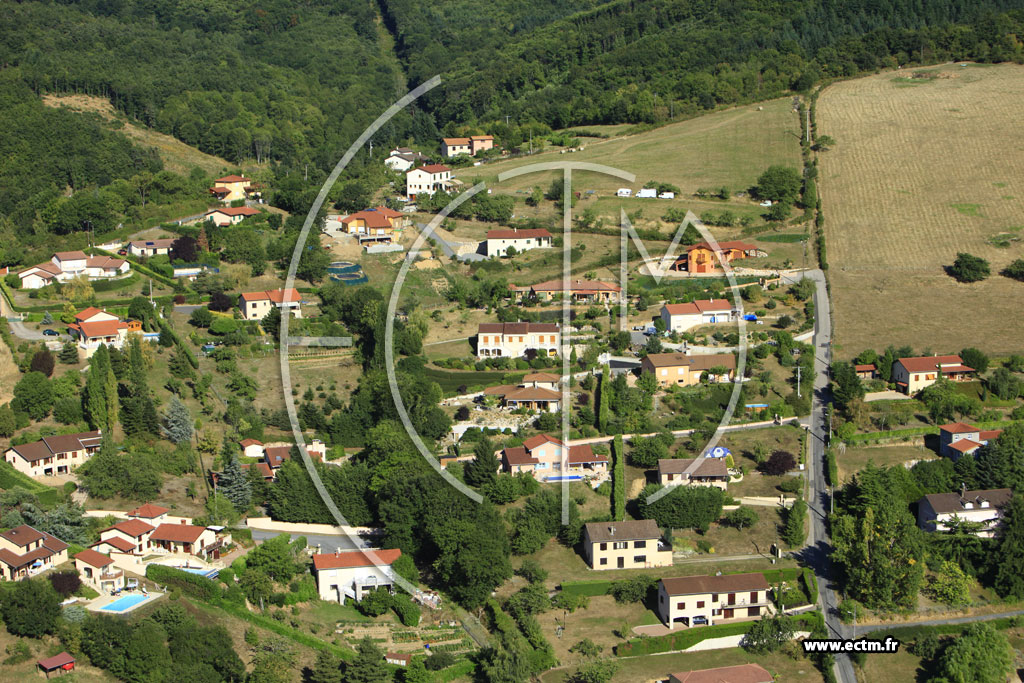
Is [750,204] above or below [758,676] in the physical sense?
above

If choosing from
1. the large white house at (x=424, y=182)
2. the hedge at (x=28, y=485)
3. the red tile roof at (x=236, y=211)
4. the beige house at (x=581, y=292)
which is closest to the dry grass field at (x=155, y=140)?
the red tile roof at (x=236, y=211)

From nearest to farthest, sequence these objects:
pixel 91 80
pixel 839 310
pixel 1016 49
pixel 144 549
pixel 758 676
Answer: pixel 758 676
pixel 144 549
pixel 839 310
pixel 91 80
pixel 1016 49

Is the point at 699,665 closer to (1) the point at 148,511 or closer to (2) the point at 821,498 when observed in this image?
(2) the point at 821,498

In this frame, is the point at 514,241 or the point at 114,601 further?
the point at 514,241

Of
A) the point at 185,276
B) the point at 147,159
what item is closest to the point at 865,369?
the point at 185,276

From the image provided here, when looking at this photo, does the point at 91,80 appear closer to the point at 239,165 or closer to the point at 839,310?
the point at 239,165

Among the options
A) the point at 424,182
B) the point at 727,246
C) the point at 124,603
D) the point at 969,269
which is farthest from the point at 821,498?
the point at 424,182
